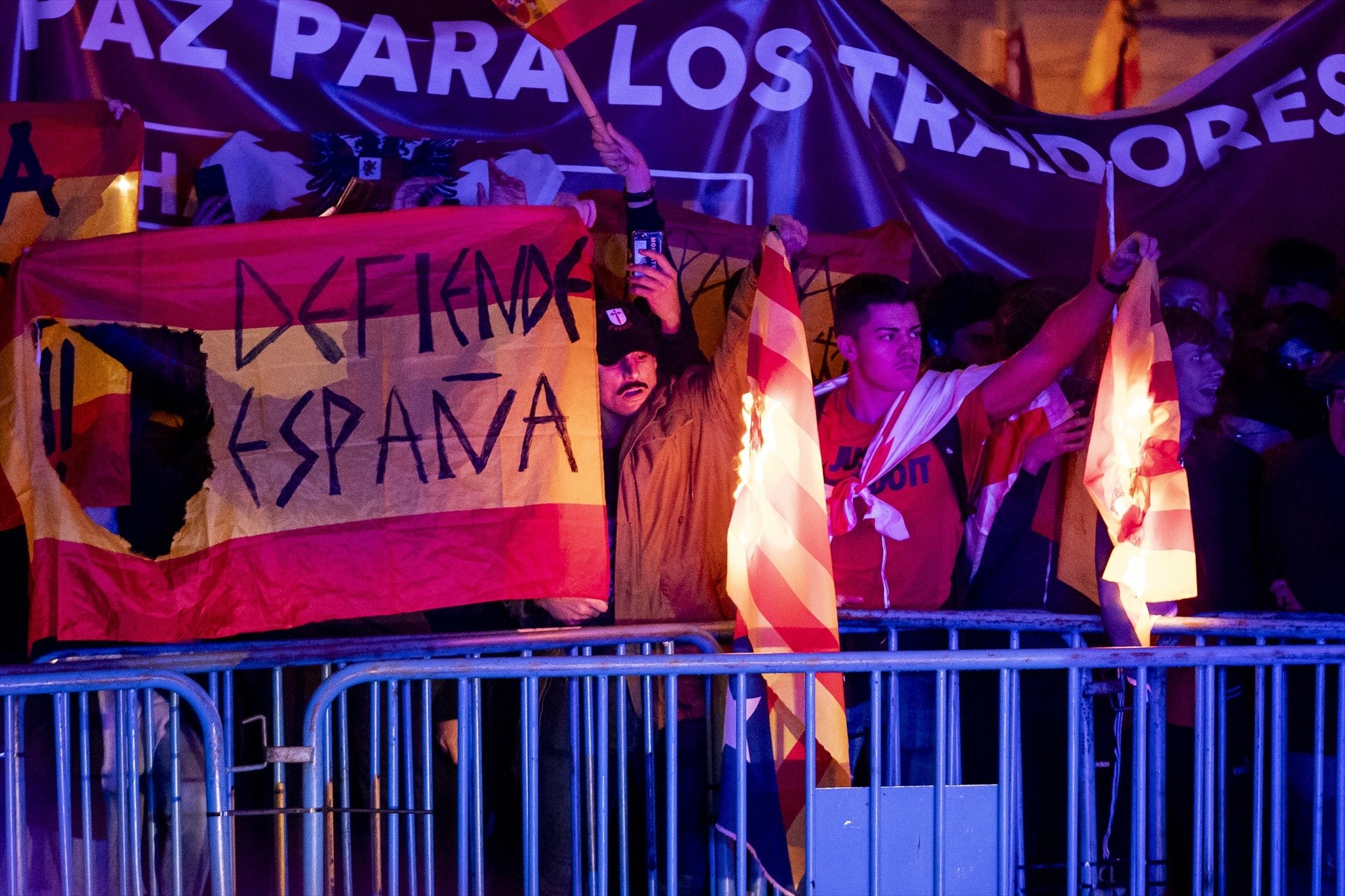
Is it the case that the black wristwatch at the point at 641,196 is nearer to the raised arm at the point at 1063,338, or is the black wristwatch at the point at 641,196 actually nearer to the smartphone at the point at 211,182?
the raised arm at the point at 1063,338

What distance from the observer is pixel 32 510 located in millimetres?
4086

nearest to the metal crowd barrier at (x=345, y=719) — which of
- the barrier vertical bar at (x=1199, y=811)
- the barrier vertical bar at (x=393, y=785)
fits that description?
the barrier vertical bar at (x=393, y=785)

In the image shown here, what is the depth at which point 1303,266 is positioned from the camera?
5.27m

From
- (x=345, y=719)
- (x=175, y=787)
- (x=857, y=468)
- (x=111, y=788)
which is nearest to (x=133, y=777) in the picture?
(x=175, y=787)

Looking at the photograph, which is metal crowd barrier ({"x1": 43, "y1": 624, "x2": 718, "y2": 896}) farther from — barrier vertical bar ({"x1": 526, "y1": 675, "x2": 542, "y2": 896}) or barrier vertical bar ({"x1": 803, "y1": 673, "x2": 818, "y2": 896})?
barrier vertical bar ({"x1": 803, "y1": 673, "x2": 818, "y2": 896})

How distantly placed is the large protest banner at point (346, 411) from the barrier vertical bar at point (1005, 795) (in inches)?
54.9

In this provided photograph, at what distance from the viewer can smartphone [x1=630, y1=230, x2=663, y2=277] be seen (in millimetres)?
4637

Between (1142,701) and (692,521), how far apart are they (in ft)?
5.27

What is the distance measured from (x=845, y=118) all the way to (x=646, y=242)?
3.95 ft

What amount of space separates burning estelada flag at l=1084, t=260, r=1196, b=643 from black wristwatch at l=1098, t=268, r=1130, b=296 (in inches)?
4.9

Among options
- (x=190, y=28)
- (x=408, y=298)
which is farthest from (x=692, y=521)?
(x=190, y=28)

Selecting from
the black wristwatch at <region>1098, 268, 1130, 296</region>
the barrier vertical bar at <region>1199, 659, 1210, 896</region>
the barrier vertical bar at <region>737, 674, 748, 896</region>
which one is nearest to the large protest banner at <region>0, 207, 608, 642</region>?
the barrier vertical bar at <region>737, 674, 748, 896</region>

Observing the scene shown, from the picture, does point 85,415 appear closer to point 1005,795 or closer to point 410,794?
point 410,794

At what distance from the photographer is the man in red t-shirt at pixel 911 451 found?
14.6 ft
